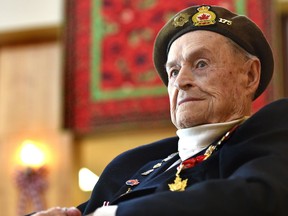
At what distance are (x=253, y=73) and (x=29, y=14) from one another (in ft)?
15.6

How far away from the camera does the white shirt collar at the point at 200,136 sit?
1.92 meters

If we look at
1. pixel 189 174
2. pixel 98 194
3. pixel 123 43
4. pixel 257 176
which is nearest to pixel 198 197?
pixel 257 176

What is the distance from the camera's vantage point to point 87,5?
6.59 m

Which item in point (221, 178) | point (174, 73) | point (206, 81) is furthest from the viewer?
point (174, 73)

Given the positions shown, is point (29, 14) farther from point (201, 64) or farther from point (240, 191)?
point (240, 191)

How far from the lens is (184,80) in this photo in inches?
78.6

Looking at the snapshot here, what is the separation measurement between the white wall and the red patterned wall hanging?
0.47 feet

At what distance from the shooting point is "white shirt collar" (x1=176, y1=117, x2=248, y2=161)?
1924 mm

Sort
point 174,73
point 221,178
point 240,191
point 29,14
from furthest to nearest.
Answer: point 29,14
point 174,73
point 221,178
point 240,191

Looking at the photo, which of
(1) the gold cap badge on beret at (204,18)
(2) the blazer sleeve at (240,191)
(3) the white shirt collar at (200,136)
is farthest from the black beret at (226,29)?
(2) the blazer sleeve at (240,191)

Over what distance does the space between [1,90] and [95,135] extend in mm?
934

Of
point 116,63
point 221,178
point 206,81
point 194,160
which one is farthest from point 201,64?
point 116,63

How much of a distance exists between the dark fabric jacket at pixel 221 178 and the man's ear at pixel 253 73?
22 cm

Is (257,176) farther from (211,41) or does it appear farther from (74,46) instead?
(74,46)
